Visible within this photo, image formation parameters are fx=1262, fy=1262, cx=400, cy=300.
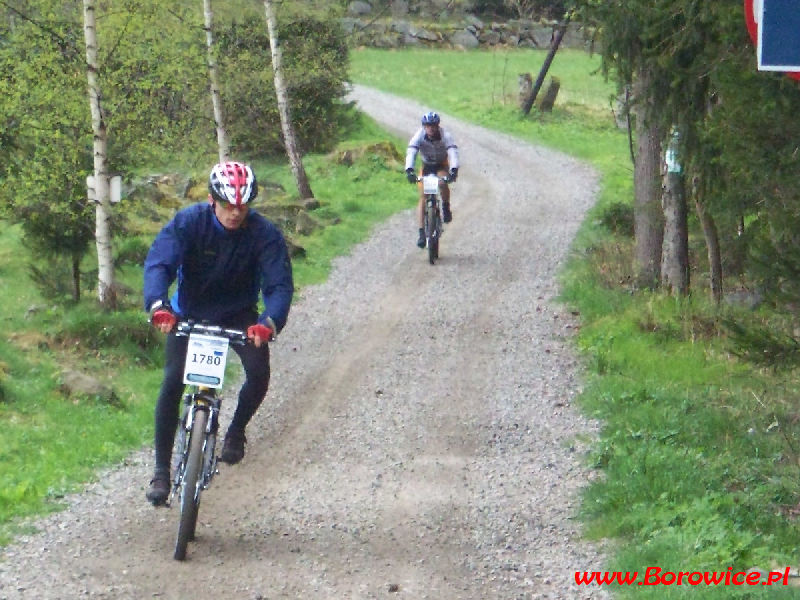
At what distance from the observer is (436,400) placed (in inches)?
423

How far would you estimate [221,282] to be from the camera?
6973mm

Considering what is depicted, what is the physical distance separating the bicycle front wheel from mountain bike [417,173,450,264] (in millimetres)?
11005

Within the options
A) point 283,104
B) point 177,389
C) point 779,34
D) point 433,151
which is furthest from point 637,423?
point 283,104

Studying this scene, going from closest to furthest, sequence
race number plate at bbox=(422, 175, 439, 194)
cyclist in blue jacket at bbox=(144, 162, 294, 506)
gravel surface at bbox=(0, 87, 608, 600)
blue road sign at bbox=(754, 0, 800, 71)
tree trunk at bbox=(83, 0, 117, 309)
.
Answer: blue road sign at bbox=(754, 0, 800, 71) → gravel surface at bbox=(0, 87, 608, 600) → cyclist in blue jacket at bbox=(144, 162, 294, 506) → tree trunk at bbox=(83, 0, 117, 309) → race number plate at bbox=(422, 175, 439, 194)

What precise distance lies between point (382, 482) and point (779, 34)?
4584mm

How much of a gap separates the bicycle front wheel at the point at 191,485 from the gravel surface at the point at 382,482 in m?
0.13

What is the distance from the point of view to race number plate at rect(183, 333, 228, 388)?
6.60m

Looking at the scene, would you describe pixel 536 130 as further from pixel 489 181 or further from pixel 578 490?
pixel 578 490

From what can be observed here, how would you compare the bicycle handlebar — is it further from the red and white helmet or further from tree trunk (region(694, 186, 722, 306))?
tree trunk (region(694, 186, 722, 306))

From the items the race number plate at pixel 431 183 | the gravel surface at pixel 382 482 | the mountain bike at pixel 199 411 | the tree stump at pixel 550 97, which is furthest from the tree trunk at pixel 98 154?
the tree stump at pixel 550 97

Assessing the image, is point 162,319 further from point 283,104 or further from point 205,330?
point 283,104

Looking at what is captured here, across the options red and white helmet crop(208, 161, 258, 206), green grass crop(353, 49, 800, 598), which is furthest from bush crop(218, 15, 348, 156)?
red and white helmet crop(208, 161, 258, 206)

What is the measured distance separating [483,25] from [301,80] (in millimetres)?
32932

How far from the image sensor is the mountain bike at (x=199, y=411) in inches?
260
